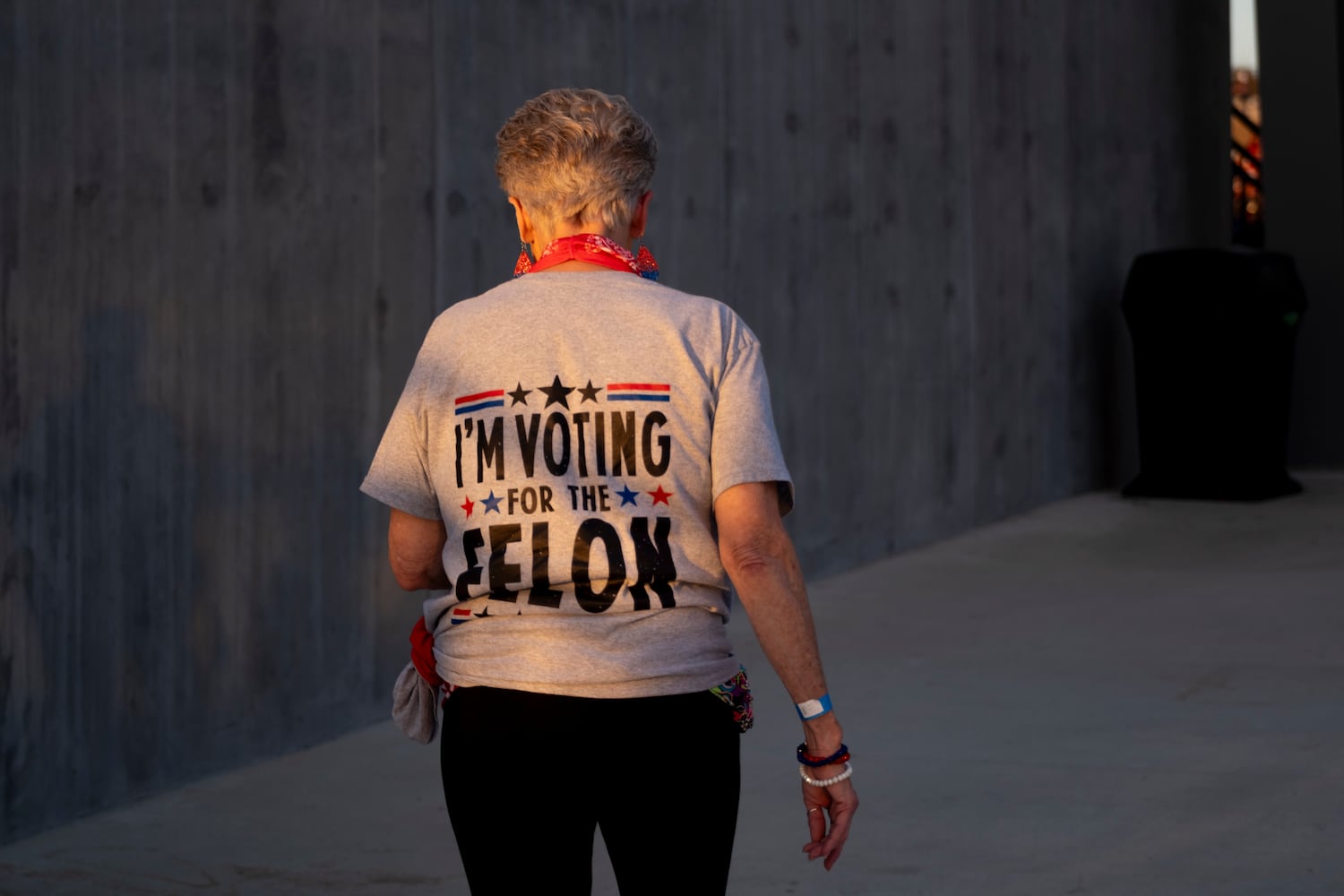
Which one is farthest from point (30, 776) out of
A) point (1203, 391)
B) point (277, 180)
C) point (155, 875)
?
point (1203, 391)

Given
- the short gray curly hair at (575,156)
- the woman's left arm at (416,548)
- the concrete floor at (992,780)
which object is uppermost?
the short gray curly hair at (575,156)

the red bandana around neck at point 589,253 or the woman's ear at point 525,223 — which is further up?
the woman's ear at point 525,223

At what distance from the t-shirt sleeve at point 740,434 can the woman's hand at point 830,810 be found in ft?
1.07

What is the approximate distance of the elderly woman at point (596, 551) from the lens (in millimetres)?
1711

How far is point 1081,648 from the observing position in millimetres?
5688

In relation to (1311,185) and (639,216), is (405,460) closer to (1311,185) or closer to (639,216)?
(639,216)

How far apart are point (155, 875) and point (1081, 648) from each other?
10.8ft

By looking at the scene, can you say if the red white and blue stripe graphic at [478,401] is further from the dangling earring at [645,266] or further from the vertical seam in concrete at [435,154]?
the vertical seam in concrete at [435,154]

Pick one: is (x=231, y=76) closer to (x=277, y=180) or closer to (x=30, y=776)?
(x=277, y=180)

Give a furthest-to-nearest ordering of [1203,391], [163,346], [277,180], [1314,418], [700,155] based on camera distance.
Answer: [1314,418] → [1203,391] → [700,155] → [277,180] → [163,346]

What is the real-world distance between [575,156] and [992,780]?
267cm

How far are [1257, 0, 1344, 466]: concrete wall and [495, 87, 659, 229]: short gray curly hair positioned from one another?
9.84m

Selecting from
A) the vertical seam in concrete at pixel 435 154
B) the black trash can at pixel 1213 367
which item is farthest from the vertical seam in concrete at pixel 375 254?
the black trash can at pixel 1213 367

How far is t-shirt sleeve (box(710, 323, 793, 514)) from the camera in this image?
1757 millimetres
